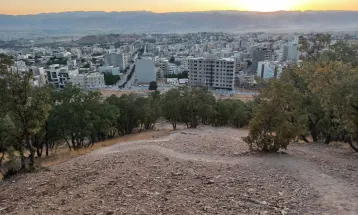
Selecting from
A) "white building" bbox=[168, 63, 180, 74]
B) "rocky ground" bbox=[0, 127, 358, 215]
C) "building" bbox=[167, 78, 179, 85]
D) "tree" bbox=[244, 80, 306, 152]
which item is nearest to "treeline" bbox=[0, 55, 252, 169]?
"rocky ground" bbox=[0, 127, 358, 215]

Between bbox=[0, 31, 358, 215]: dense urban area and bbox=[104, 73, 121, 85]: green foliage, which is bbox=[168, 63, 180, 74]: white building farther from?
bbox=[0, 31, 358, 215]: dense urban area

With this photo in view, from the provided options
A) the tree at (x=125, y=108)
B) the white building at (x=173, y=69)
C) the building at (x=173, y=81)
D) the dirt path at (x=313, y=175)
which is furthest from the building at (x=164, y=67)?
the dirt path at (x=313, y=175)

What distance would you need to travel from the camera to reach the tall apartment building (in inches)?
3584

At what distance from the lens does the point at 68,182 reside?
11.9 m

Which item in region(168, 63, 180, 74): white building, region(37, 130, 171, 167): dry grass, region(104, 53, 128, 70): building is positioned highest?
region(37, 130, 171, 167): dry grass

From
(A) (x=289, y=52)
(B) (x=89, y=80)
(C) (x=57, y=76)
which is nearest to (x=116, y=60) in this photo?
(C) (x=57, y=76)

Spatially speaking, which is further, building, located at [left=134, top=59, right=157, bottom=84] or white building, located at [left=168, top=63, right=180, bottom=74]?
white building, located at [left=168, top=63, right=180, bottom=74]

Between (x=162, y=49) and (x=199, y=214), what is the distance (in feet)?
582

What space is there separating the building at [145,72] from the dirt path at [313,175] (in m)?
90.6

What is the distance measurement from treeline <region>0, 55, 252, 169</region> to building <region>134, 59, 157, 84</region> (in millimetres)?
67303

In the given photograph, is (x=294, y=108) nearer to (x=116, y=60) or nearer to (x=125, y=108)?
(x=125, y=108)

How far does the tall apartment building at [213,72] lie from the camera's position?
91.0 meters

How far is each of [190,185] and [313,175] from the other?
4.76m

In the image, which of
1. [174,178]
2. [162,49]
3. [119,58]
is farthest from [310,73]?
[162,49]
